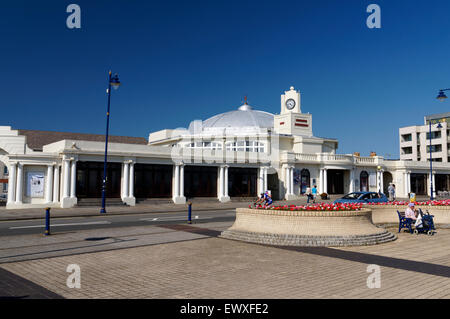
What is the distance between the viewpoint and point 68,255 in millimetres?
10203

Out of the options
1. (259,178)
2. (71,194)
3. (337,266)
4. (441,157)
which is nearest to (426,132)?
(441,157)

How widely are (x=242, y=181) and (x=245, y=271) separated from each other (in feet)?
103

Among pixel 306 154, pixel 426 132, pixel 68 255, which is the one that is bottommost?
pixel 68 255

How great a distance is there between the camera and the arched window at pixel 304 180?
43.0 m

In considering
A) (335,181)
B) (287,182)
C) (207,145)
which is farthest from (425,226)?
(207,145)

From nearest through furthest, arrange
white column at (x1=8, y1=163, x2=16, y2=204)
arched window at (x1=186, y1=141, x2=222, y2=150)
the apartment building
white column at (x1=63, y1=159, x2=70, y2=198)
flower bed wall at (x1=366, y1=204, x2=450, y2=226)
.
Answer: flower bed wall at (x1=366, y1=204, x2=450, y2=226)
white column at (x1=8, y1=163, x2=16, y2=204)
white column at (x1=63, y1=159, x2=70, y2=198)
arched window at (x1=186, y1=141, x2=222, y2=150)
the apartment building

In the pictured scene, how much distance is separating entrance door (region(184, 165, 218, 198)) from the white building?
10 cm

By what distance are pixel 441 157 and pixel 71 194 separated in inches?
3159

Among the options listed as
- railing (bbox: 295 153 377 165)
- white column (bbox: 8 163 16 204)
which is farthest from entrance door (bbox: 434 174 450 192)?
white column (bbox: 8 163 16 204)

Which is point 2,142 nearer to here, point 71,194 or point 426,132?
point 71,194

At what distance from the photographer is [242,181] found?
130ft

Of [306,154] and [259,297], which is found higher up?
[306,154]

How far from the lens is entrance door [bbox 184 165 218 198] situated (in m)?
36.5

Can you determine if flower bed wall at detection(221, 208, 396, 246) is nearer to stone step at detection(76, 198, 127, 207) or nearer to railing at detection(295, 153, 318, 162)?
stone step at detection(76, 198, 127, 207)
